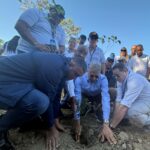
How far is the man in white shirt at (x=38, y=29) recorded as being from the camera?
405 centimetres

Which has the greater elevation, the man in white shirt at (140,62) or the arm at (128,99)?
the man in white shirt at (140,62)

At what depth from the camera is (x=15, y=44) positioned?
4.30m

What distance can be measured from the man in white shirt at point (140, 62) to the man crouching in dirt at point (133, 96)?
215cm

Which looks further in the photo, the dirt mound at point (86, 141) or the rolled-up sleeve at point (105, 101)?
the rolled-up sleeve at point (105, 101)

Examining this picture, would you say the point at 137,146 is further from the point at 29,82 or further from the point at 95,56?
the point at 95,56

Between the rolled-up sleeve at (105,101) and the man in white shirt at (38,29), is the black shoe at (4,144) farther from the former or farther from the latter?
the rolled-up sleeve at (105,101)

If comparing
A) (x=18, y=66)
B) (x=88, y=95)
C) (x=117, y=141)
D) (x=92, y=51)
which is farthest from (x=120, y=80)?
(x=18, y=66)

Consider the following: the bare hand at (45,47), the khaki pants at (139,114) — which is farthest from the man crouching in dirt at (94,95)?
the bare hand at (45,47)

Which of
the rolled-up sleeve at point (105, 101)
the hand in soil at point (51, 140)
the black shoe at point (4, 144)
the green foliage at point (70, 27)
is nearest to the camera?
the black shoe at point (4, 144)

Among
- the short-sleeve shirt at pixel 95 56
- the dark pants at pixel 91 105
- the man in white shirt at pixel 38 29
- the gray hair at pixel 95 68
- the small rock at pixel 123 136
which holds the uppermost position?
the man in white shirt at pixel 38 29

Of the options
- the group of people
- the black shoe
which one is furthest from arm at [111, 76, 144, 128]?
the black shoe

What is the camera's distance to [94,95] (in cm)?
520

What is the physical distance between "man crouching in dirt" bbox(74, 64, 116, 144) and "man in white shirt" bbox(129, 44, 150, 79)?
7.13 feet

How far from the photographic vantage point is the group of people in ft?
10.9
